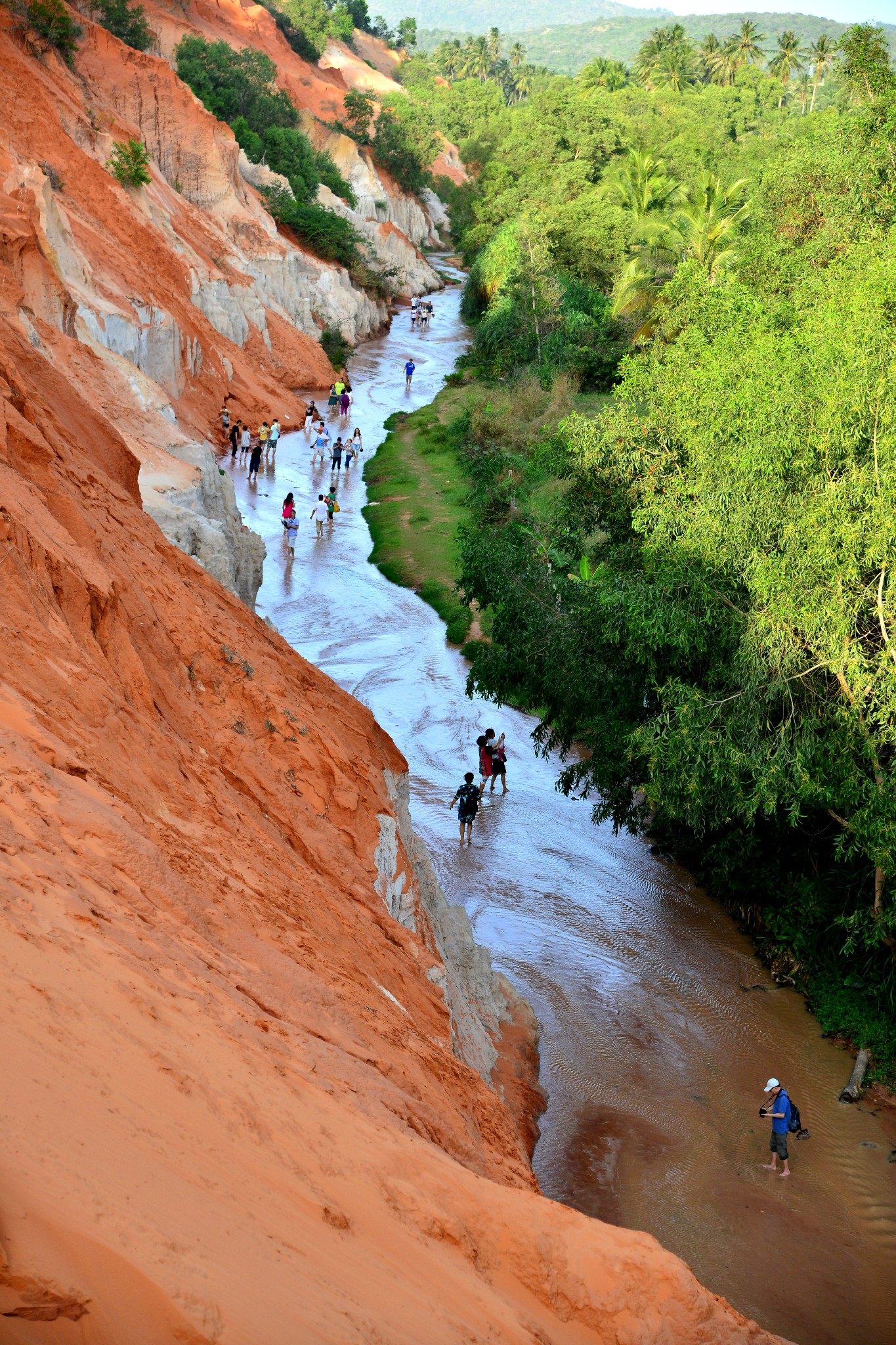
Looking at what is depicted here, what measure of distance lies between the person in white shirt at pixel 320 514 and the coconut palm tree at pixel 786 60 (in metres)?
86.6

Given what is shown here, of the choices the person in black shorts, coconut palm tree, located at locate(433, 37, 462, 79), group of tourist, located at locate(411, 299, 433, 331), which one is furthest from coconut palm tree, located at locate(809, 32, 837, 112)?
the person in black shorts

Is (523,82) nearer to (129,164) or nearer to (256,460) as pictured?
(129,164)

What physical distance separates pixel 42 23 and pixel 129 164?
6.04 metres

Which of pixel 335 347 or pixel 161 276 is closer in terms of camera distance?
pixel 161 276

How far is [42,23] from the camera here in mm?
36188

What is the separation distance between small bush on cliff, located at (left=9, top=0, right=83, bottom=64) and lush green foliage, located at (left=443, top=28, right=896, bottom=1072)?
27629 mm

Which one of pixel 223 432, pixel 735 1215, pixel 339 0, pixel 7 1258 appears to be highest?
pixel 339 0

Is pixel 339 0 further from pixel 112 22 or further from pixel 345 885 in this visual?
pixel 345 885

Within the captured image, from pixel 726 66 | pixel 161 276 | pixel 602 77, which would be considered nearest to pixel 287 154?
pixel 161 276

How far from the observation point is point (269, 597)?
2644 centimetres

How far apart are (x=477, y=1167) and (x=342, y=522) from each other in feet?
89.2

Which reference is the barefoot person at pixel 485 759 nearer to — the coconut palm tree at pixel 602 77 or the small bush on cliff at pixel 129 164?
the small bush on cliff at pixel 129 164

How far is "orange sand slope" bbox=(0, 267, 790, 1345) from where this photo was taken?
3.81 metres

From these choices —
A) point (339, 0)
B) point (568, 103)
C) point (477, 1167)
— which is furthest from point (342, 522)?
point (339, 0)
